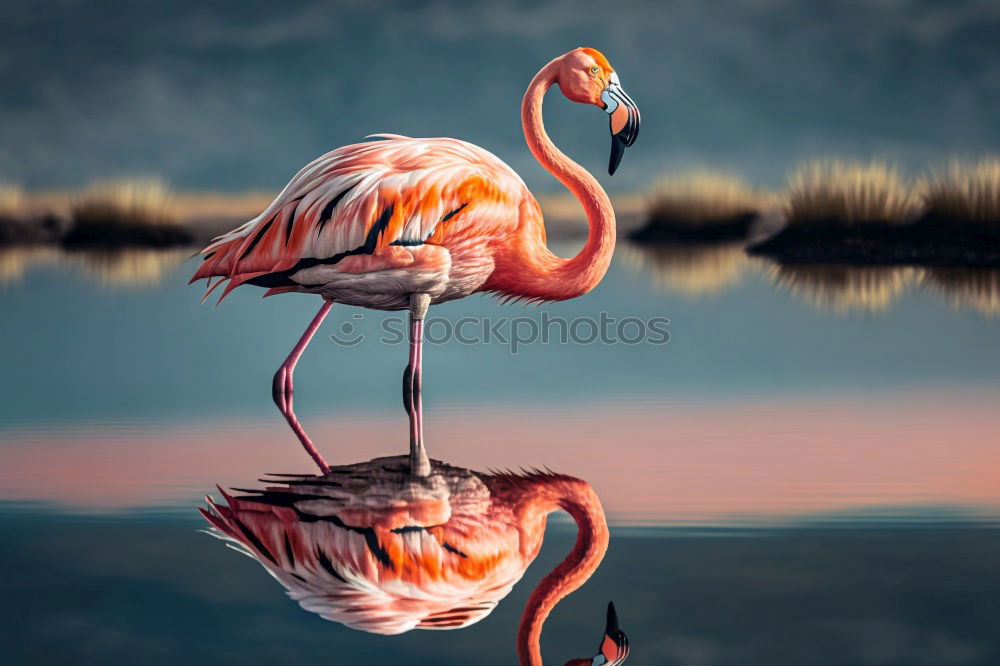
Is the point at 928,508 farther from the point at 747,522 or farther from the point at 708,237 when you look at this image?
the point at 708,237

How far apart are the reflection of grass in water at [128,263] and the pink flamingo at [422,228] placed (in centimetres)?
551

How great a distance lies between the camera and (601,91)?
5762mm

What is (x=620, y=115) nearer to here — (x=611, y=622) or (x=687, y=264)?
(x=611, y=622)

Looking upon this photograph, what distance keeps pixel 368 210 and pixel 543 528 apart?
2.14 m

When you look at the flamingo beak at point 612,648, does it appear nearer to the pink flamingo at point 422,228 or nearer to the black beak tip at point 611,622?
the black beak tip at point 611,622

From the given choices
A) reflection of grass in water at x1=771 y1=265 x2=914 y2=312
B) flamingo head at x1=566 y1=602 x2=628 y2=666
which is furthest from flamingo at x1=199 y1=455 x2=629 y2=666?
reflection of grass in water at x1=771 y1=265 x2=914 y2=312

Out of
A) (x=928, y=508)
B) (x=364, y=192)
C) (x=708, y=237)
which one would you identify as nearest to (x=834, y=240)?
(x=708, y=237)

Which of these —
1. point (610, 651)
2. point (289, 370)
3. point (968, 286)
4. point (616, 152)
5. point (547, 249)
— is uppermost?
point (616, 152)

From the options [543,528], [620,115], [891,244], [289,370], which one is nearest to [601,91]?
[620,115]

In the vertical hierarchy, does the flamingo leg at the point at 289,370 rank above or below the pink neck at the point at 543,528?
above

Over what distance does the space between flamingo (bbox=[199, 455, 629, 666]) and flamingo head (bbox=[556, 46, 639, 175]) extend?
91.1 inches

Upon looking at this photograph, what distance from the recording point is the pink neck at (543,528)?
2.86m

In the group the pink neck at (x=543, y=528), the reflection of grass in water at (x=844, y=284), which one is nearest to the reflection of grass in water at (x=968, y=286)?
the reflection of grass in water at (x=844, y=284)

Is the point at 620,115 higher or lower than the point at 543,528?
higher
